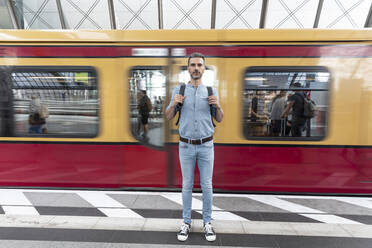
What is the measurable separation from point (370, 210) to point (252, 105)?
223 cm

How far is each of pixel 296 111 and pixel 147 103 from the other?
2295 millimetres

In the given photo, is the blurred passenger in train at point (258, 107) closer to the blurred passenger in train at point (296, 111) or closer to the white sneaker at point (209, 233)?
the blurred passenger in train at point (296, 111)

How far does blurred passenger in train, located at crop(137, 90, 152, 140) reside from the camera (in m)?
3.68

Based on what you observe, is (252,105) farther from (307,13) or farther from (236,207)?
(307,13)

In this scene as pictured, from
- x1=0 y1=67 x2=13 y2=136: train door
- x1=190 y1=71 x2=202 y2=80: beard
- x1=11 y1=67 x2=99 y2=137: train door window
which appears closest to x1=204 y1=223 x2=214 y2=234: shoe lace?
x1=190 y1=71 x2=202 y2=80: beard

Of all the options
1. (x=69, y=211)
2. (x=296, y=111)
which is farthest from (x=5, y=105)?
(x=296, y=111)

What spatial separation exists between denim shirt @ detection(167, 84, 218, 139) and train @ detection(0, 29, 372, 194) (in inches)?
44.5

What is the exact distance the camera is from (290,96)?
137 inches

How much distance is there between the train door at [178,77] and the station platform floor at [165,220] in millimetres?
425

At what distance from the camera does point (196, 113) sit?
96.2 inches

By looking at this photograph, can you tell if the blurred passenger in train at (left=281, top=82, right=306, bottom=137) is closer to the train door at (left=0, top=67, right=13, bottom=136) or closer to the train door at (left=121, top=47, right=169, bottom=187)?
the train door at (left=121, top=47, right=169, bottom=187)

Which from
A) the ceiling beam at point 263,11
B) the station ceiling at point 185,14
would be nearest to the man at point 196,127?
the station ceiling at point 185,14

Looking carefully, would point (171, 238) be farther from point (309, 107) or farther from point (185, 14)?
point (185, 14)

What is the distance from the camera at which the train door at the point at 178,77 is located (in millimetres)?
3527
